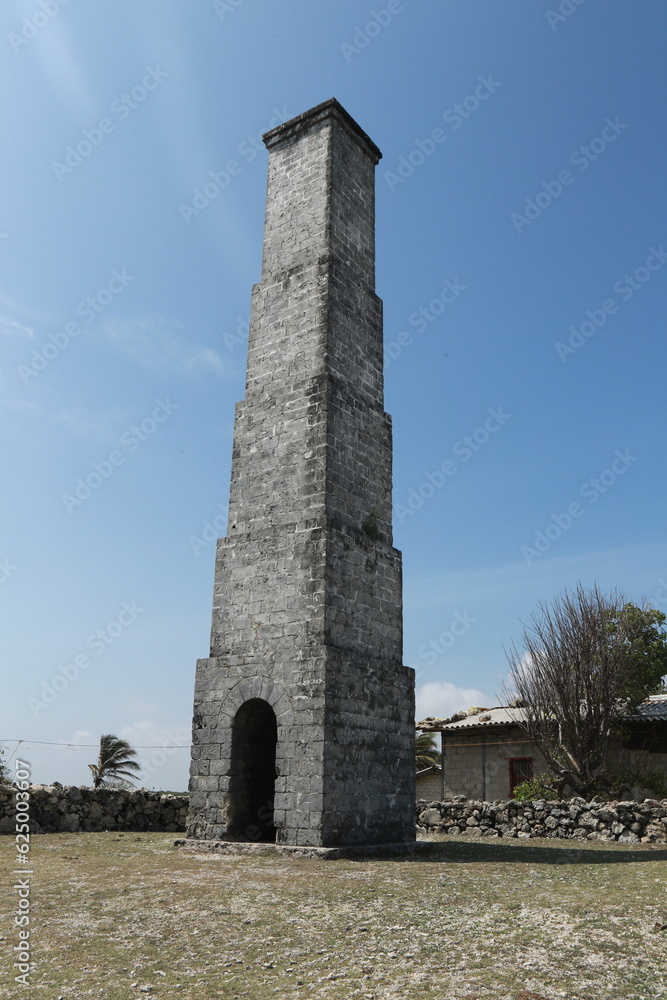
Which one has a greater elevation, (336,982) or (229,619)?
(229,619)

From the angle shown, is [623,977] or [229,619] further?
[229,619]

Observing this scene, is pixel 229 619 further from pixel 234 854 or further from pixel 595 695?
pixel 595 695

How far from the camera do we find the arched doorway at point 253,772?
11703 mm

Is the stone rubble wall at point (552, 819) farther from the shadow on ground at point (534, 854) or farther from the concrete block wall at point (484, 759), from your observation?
the concrete block wall at point (484, 759)

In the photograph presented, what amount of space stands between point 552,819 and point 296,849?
7604mm

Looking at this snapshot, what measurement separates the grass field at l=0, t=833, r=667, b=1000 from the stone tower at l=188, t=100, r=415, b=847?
188 cm

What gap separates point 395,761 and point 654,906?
572 centimetres

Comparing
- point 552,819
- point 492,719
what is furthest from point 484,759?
point 552,819

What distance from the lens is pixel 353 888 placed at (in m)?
7.59

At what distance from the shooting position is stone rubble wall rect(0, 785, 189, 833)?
519 inches

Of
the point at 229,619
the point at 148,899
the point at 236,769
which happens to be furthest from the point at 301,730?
the point at 148,899

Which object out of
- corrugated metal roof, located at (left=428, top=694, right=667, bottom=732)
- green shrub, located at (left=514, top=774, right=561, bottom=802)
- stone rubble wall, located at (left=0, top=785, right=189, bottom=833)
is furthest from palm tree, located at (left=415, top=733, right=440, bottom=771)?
stone rubble wall, located at (left=0, top=785, right=189, bottom=833)

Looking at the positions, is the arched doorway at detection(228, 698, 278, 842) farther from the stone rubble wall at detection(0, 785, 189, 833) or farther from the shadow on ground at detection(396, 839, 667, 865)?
the stone rubble wall at detection(0, 785, 189, 833)

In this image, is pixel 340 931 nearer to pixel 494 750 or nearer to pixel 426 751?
pixel 494 750
